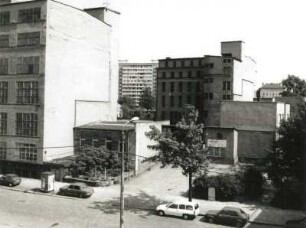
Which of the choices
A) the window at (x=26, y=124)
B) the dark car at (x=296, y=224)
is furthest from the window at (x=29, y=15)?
the dark car at (x=296, y=224)

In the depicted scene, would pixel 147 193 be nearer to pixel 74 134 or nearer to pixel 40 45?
pixel 74 134

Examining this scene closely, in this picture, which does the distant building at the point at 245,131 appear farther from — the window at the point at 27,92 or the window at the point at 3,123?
the window at the point at 3,123

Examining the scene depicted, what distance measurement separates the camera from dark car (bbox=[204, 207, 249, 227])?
33.3 meters

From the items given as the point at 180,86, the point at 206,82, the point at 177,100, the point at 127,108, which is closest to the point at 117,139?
the point at 206,82

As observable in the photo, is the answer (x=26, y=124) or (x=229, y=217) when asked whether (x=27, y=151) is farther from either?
(x=229, y=217)

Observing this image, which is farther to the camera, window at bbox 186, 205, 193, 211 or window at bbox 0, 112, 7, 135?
window at bbox 0, 112, 7, 135

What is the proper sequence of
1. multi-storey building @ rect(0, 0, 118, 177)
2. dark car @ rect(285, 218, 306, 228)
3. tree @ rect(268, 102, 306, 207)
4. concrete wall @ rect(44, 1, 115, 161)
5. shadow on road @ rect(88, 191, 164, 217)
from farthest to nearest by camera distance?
concrete wall @ rect(44, 1, 115, 161)
multi-storey building @ rect(0, 0, 118, 177)
tree @ rect(268, 102, 306, 207)
shadow on road @ rect(88, 191, 164, 217)
dark car @ rect(285, 218, 306, 228)

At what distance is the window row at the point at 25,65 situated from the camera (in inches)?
2050

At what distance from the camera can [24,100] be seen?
174 feet

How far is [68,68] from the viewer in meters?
55.4

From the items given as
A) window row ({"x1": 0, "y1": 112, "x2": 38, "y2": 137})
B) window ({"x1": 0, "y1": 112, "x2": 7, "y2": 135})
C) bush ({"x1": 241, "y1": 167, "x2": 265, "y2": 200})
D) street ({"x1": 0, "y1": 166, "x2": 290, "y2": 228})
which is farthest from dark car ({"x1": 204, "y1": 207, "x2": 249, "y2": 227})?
window ({"x1": 0, "y1": 112, "x2": 7, "y2": 135})

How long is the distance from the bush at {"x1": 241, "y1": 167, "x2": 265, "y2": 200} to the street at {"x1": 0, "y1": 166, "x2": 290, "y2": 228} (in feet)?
12.2

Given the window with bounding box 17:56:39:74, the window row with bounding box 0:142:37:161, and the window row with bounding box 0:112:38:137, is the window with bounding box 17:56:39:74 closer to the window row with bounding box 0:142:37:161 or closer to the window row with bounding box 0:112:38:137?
the window row with bounding box 0:112:38:137

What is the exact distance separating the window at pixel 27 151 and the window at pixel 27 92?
18.8ft
